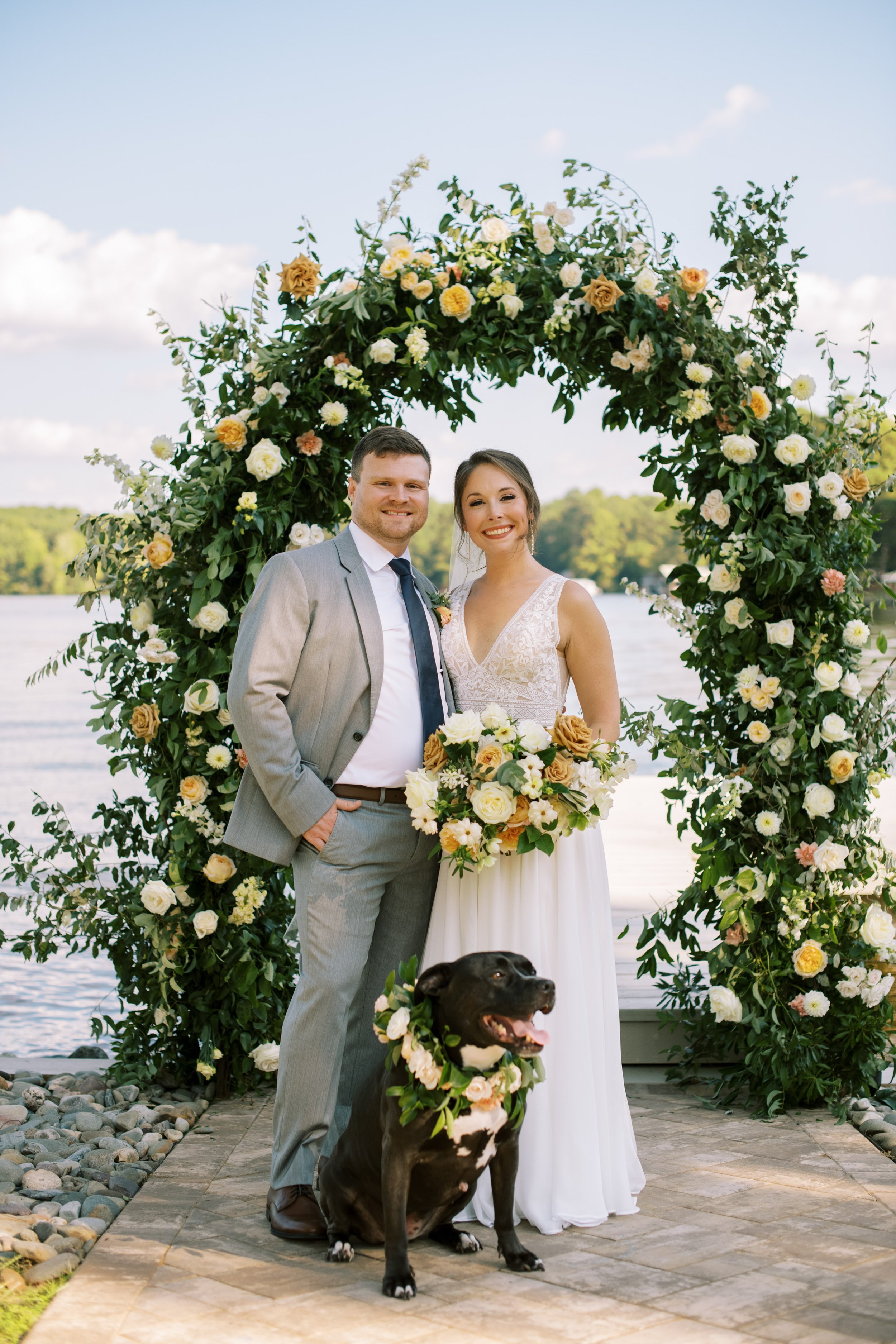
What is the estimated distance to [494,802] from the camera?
3342mm

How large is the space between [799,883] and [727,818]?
13.9 inches

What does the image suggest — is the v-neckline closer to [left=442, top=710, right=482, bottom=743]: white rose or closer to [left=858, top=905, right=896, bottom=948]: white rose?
[left=442, top=710, right=482, bottom=743]: white rose

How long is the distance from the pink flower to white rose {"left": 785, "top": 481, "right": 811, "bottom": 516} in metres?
1.25

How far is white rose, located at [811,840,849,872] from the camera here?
15.1 ft

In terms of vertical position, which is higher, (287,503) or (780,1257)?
(287,503)

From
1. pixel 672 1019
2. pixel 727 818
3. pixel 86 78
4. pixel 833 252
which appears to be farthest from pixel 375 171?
pixel 86 78

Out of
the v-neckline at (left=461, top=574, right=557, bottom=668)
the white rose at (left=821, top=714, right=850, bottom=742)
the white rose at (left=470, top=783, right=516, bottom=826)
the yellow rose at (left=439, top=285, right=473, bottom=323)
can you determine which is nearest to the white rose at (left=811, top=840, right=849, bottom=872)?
the white rose at (left=821, top=714, right=850, bottom=742)

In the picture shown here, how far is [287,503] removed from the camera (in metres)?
4.75

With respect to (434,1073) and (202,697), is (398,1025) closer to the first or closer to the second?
(434,1073)

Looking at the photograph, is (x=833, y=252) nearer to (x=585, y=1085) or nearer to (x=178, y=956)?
(x=585, y=1085)

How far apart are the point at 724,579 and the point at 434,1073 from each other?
2.39 meters

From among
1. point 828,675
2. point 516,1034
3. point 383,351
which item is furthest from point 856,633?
point 516,1034

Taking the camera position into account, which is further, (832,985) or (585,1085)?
(832,985)

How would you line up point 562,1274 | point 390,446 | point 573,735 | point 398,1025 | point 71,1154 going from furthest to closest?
point 71,1154
point 390,446
point 573,735
point 562,1274
point 398,1025
